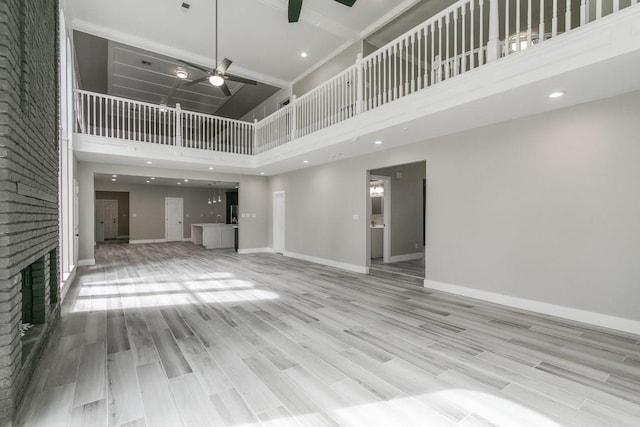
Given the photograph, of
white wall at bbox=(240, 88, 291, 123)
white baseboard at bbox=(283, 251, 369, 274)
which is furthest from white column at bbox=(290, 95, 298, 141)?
white baseboard at bbox=(283, 251, 369, 274)

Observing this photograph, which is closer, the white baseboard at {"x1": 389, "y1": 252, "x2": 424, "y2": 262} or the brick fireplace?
the brick fireplace

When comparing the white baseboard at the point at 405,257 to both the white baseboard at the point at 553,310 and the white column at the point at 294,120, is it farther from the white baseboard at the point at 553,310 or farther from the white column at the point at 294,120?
the white column at the point at 294,120

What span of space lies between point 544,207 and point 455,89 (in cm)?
202

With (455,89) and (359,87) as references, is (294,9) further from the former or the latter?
(455,89)

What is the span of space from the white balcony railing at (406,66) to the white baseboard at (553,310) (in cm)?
322

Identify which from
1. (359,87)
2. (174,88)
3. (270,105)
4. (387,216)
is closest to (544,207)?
(359,87)

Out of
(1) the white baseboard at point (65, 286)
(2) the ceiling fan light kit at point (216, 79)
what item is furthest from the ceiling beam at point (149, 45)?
(1) the white baseboard at point (65, 286)

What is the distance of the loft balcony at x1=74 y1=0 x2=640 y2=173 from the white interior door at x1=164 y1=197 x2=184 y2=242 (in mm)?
6625

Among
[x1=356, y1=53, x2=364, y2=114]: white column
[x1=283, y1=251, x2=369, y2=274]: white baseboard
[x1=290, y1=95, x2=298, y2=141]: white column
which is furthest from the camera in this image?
[x1=290, y1=95, x2=298, y2=141]: white column

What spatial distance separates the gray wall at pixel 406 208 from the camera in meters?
7.80

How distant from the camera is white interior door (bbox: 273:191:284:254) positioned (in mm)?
9930

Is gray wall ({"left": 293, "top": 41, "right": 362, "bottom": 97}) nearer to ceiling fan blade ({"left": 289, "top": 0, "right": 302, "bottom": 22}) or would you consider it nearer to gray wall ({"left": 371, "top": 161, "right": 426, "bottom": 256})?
ceiling fan blade ({"left": 289, "top": 0, "right": 302, "bottom": 22})

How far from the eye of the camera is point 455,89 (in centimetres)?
372

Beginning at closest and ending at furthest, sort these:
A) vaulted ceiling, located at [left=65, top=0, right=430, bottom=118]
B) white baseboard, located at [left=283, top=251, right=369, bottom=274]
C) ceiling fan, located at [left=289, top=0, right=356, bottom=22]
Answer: ceiling fan, located at [left=289, top=0, right=356, bottom=22]
vaulted ceiling, located at [left=65, top=0, right=430, bottom=118]
white baseboard, located at [left=283, top=251, right=369, bottom=274]
